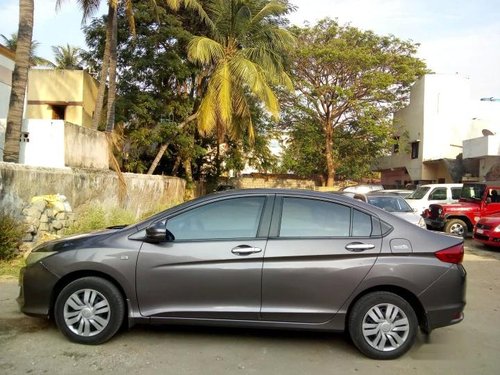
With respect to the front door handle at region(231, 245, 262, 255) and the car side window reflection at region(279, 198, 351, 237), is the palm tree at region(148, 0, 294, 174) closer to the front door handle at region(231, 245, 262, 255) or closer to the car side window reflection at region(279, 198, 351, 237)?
the car side window reflection at region(279, 198, 351, 237)

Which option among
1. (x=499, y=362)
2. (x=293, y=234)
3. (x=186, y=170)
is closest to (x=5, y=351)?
(x=293, y=234)

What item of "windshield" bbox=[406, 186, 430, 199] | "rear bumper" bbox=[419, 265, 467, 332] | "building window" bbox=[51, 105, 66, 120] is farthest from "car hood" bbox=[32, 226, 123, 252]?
"building window" bbox=[51, 105, 66, 120]

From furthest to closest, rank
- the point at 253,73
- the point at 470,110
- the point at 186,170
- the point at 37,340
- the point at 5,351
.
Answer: the point at 470,110, the point at 186,170, the point at 253,73, the point at 37,340, the point at 5,351

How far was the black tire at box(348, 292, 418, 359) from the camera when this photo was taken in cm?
458

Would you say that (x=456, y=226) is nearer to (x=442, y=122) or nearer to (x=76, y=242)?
(x=76, y=242)

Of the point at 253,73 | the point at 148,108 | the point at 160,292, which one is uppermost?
the point at 253,73

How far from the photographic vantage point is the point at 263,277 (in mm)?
4590

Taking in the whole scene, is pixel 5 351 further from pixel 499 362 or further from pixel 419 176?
pixel 419 176

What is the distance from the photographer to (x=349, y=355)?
15.4 ft

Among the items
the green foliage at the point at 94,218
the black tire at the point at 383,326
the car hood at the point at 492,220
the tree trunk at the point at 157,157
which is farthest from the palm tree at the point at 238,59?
the black tire at the point at 383,326

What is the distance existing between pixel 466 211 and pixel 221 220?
12.2 meters

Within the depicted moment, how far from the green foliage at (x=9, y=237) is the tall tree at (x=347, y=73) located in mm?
21477

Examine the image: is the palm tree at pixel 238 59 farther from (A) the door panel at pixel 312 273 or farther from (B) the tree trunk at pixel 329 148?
(A) the door panel at pixel 312 273

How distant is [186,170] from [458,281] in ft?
64.3
